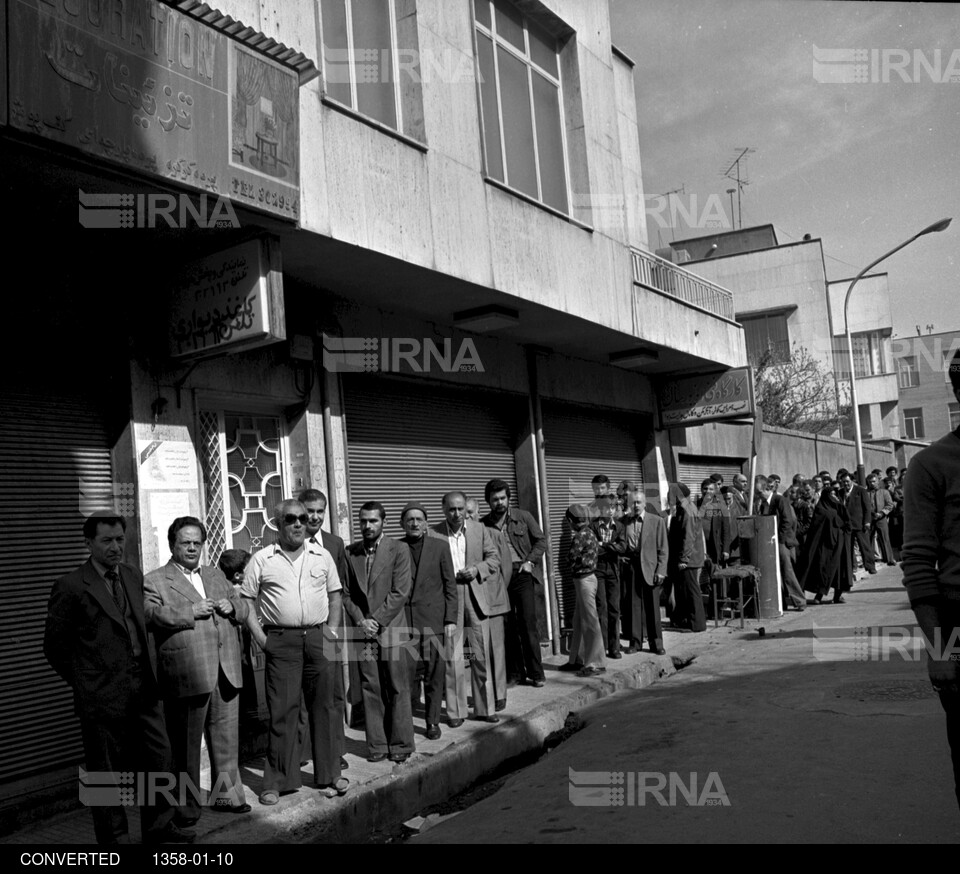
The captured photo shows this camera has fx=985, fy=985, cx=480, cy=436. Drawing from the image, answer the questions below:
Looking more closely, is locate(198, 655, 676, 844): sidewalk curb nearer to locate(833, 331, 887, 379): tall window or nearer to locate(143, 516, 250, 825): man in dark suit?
locate(143, 516, 250, 825): man in dark suit

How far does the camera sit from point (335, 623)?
6566 millimetres

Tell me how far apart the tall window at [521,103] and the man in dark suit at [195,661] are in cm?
610

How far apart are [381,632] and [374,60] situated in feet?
17.3

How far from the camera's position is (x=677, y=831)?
16.1 feet

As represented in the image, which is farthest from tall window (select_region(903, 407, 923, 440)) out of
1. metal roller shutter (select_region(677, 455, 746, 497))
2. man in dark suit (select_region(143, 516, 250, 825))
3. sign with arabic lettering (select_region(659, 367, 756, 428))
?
man in dark suit (select_region(143, 516, 250, 825))

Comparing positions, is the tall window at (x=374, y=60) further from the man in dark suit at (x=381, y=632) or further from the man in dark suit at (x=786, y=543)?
the man in dark suit at (x=786, y=543)

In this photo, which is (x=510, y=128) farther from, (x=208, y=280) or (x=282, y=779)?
(x=282, y=779)

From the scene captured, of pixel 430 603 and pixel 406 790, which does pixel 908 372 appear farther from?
pixel 406 790

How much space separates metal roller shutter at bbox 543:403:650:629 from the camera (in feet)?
43.5

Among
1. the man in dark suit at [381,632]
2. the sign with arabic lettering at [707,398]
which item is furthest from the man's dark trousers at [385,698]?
the sign with arabic lettering at [707,398]

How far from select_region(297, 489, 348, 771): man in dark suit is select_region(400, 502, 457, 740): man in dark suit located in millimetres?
523

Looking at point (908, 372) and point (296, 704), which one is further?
point (908, 372)

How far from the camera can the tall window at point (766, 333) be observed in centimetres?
4116

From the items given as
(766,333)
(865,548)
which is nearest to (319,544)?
(865,548)
